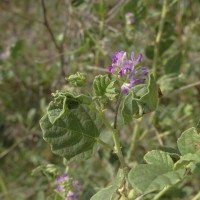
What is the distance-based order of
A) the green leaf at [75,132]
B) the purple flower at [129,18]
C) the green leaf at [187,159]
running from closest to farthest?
the green leaf at [187,159]
the green leaf at [75,132]
the purple flower at [129,18]

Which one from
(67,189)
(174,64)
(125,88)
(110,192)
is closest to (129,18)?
(174,64)

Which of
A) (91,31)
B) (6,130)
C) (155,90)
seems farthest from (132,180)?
(6,130)

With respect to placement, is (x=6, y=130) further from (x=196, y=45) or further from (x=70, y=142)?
(x=70, y=142)

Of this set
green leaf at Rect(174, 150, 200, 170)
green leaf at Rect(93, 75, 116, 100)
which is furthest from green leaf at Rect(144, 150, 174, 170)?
green leaf at Rect(93, 75, 116, 100)

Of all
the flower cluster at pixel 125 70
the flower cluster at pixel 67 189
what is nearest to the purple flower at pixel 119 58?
the flower cluster at pixel 125 70

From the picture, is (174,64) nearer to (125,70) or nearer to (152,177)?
(125,70)

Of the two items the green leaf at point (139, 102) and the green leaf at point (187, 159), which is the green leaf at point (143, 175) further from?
the green leaf at point (139, 102)
